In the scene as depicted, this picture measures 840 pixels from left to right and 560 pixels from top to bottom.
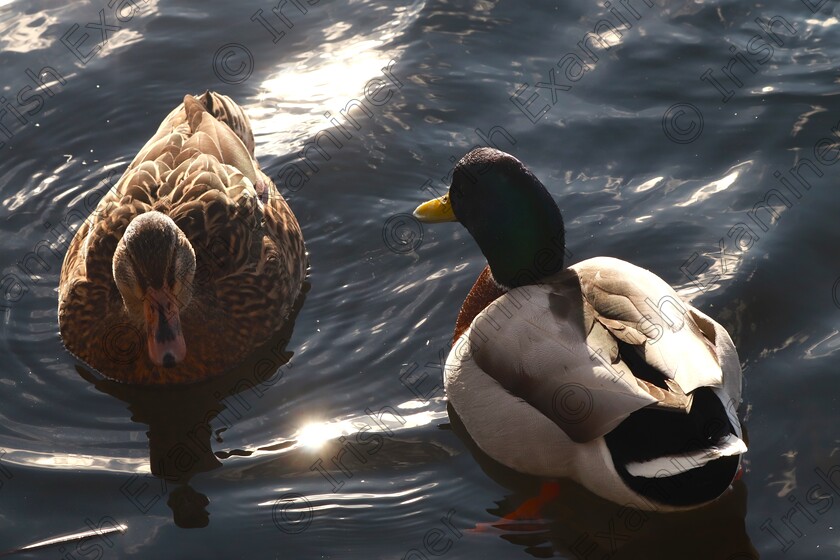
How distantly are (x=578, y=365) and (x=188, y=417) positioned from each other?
2513 millimetres

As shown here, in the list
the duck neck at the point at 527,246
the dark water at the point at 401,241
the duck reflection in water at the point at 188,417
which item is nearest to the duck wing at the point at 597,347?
the duck neck at the point at 527,246

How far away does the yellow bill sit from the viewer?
6.82m

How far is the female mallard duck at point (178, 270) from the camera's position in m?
6.70

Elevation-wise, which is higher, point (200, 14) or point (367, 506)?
point (200, 14)

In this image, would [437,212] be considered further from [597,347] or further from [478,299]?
[597,347]

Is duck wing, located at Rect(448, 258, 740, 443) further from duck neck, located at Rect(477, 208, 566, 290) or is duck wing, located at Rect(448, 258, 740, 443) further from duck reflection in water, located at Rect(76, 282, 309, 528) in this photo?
duck reflection in water, located at Rect(76, 282, 309, 528)

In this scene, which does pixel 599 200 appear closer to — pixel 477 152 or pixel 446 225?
pixel 446 225

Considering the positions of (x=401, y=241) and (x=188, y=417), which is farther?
(x=401, y=241)

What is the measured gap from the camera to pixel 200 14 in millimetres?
10172

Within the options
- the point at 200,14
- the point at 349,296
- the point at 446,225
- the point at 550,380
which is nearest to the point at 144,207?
the point at 349,296

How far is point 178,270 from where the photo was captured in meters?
6.80

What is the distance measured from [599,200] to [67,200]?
389 centimetres

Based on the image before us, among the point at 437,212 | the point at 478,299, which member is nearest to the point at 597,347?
the point at 478,299

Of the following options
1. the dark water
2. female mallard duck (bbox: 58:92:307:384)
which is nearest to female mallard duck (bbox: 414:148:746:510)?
the dark water
